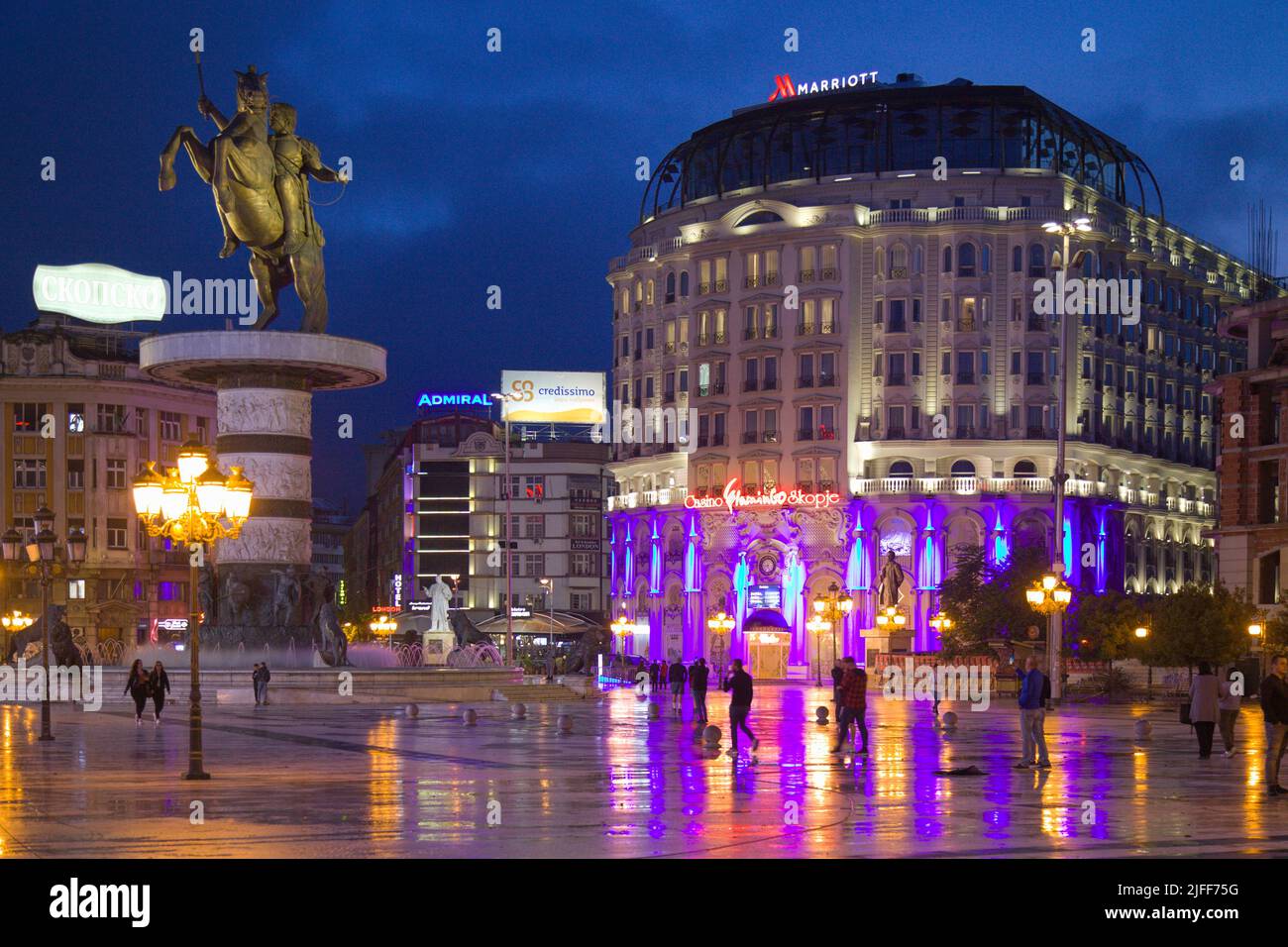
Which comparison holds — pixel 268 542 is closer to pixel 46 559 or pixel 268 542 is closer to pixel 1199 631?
pixel 46 559

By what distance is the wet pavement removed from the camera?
16688 mm

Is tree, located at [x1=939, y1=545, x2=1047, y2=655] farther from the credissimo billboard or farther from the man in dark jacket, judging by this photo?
the man in dark jacket

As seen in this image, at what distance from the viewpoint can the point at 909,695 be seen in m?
65.6

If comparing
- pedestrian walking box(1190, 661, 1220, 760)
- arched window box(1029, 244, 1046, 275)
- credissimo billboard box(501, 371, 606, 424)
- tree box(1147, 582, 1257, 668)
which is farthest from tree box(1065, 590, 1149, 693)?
credissimo billboard box(501, 371, 606, 424)

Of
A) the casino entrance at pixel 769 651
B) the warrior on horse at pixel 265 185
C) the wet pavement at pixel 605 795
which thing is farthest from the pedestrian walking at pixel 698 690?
the casino entrance at pixel 769 651

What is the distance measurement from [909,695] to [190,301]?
29.1 meters

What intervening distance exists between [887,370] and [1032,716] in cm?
7655

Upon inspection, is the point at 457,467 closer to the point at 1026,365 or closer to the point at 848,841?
the point at 1026,365

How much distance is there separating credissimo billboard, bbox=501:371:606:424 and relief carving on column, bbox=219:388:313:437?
7677 cm

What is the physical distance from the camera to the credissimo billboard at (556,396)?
126m

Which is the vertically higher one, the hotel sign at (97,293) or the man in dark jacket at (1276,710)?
the hotel sign at (97,293)

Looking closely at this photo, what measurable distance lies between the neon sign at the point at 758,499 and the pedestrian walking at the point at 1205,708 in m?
70.1

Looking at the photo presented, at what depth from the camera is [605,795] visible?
854 inches

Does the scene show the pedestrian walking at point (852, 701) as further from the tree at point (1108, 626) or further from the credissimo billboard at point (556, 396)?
the credissimo billboard at point (556, 396)
